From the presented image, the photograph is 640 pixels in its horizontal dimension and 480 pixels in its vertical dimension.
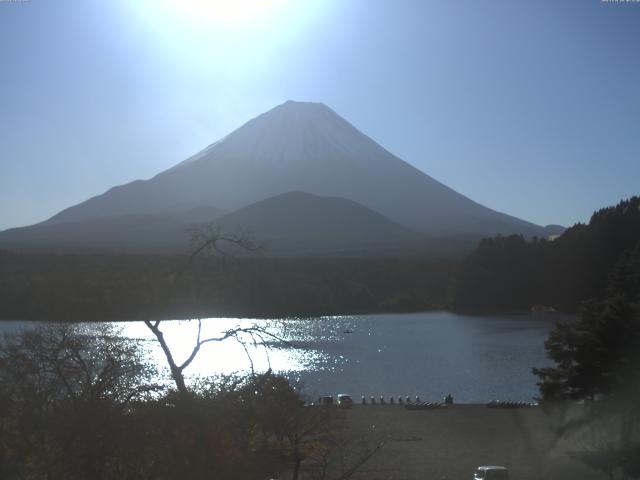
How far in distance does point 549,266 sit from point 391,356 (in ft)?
65.2

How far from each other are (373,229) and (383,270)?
25838mm

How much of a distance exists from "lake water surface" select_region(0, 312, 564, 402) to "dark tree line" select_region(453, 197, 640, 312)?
14.3 feet

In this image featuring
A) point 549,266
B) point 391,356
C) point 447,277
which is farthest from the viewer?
point 447,277

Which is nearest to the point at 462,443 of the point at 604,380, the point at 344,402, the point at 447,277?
the point at 604,380

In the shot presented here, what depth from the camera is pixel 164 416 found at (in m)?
4.32

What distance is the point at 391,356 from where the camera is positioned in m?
24.5

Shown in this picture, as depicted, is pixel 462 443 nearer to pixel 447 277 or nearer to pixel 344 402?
pixel 344 402

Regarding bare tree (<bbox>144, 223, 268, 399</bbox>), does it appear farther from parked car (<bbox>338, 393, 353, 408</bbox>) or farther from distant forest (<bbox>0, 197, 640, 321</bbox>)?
distant forest (<bbox>0, 197, 640, 321</bbox>)

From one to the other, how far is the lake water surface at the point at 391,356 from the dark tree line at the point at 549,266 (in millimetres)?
4350

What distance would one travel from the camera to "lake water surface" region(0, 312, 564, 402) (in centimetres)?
1772

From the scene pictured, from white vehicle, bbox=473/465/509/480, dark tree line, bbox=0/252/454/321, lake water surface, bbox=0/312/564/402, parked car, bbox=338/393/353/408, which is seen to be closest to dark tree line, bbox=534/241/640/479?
white vehicle, bbox=473/465/509/480

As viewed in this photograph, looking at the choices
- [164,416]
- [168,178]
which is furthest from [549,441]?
[168,178]

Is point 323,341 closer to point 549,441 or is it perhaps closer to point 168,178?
point 549,441

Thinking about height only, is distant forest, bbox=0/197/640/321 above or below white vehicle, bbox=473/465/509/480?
above
